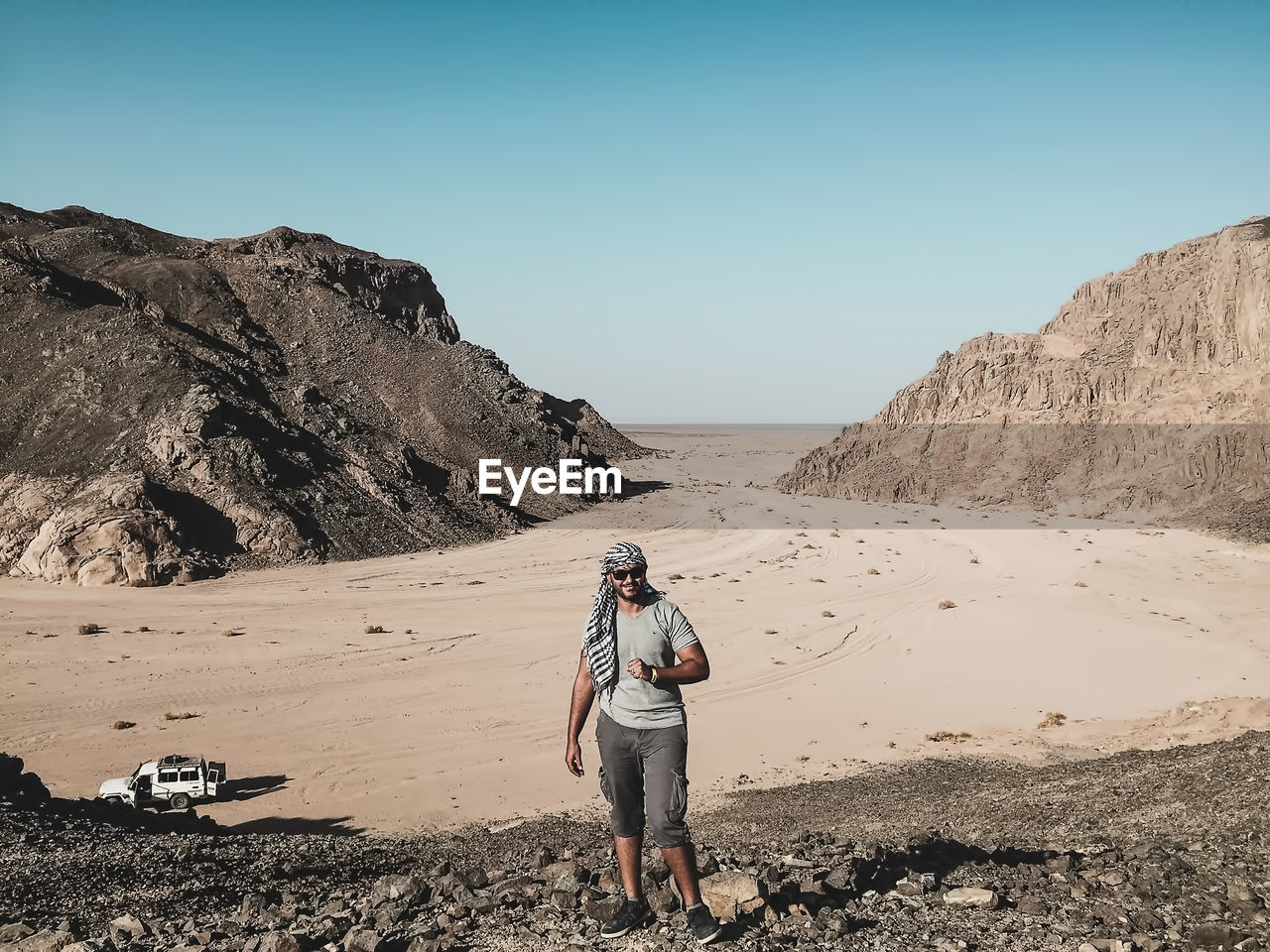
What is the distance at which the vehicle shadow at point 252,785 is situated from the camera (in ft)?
44.5

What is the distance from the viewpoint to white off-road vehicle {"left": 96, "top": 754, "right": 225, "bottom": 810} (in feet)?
40.9

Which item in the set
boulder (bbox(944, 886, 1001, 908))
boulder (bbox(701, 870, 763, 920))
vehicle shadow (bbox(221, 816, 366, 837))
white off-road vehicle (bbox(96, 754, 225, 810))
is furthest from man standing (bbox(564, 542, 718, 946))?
white off-road vehicle (bbox(96, 754, 225, 810))

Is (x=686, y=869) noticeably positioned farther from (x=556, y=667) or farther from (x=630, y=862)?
(x=556, y=667)

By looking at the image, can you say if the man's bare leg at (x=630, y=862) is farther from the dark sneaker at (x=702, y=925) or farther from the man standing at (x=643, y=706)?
the dark sneaker at (x=702, y=925)

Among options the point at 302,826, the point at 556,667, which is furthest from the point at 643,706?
the point at 556,667

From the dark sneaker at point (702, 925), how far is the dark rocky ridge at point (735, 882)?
18cm

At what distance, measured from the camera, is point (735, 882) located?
6211 millimetres

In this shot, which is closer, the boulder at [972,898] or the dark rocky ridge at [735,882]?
the dark rocky ridge at [735,882]

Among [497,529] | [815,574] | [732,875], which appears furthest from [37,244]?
[732,875]

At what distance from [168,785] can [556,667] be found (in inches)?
372

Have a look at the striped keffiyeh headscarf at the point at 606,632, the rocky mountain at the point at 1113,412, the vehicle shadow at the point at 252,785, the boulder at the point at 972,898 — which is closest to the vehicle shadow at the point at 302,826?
the vehicle shadow at the point at 252,785

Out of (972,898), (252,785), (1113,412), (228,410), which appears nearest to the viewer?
(972,898)

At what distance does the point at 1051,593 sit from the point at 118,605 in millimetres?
28900

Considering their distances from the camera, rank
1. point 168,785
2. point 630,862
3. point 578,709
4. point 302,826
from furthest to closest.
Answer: point 168,785, point 302,826, point 578,709, point 630,862
